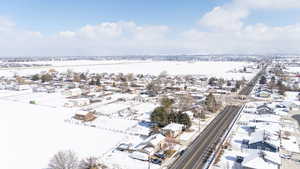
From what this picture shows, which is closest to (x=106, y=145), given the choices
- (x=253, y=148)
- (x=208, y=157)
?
(x=208, y=157)

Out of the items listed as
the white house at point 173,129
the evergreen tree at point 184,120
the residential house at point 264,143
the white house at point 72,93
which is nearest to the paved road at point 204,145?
the evergreen tree at point 184,120

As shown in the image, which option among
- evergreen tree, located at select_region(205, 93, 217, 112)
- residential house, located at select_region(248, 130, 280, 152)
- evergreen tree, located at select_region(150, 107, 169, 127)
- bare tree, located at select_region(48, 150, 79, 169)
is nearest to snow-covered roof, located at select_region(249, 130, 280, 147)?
residential house, located at select_region(248, 130, 280, 152)

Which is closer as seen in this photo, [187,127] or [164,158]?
[164,158]

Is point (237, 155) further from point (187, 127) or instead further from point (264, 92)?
point (264, 92)

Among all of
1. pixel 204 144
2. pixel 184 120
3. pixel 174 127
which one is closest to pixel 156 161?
pixel 204 144

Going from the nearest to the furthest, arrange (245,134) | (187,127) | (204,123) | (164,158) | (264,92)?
(164,158)
(245,134)
(187,127)
(204,123)
(264,92)

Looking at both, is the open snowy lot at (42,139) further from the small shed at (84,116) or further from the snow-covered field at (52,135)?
the small shed at (84,116)

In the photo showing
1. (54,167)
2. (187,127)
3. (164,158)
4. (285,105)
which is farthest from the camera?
(285,105)
